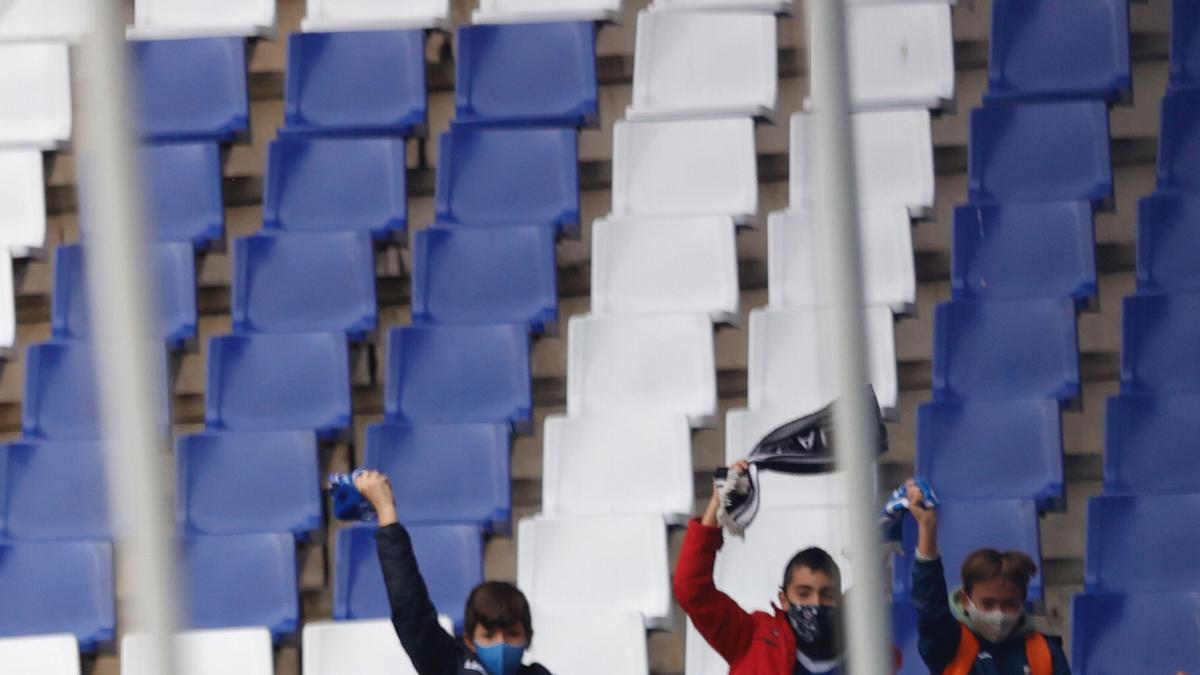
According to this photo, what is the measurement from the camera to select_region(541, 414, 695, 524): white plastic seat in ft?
13.7

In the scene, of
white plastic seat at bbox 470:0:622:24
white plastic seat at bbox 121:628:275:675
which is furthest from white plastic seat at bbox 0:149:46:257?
white plastic seat at bbox 121:628:275:675

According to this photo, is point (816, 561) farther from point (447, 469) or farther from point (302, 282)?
point (302, 282)

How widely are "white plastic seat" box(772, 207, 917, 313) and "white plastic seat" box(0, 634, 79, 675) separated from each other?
62.4 inches

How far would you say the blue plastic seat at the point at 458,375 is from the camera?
4387mm

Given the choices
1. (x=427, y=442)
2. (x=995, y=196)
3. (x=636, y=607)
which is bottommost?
(x=636, y=607)

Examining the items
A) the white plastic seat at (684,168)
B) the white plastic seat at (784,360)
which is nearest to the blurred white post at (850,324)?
the white plastic seat at (784,360)

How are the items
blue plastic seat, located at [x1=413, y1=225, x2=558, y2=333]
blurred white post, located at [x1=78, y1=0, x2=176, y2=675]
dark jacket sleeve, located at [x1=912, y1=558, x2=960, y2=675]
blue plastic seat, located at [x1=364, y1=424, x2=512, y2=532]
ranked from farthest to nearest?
blue plastic seat, located at [x1=413, y1=225, x2=558, y2=333]
blue plastic seat, located at [x1=364, y1=424, x2=512, y2=532]
dark jacket sleeve, located at [x1=912, y1=558, x2=960, y2=675]
blurred white post, located at [x1=78, y1=0, x2=176, y2=675]

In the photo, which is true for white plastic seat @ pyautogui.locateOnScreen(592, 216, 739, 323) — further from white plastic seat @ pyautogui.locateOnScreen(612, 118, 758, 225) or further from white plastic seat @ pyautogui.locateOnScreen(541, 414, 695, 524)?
white plastic seat @ pyautogui.locateOnScreen(541, 414, 695, 524)

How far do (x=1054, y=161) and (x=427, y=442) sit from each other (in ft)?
4.84

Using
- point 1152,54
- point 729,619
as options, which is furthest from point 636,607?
point 1152,54

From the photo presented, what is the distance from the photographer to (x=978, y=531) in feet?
13.0

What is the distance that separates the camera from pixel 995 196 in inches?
185

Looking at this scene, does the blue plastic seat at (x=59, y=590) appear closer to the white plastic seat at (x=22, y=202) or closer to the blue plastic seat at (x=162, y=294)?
the blue plastic seat at (x=162, y=294)

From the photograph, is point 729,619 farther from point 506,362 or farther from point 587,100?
point 587,100
